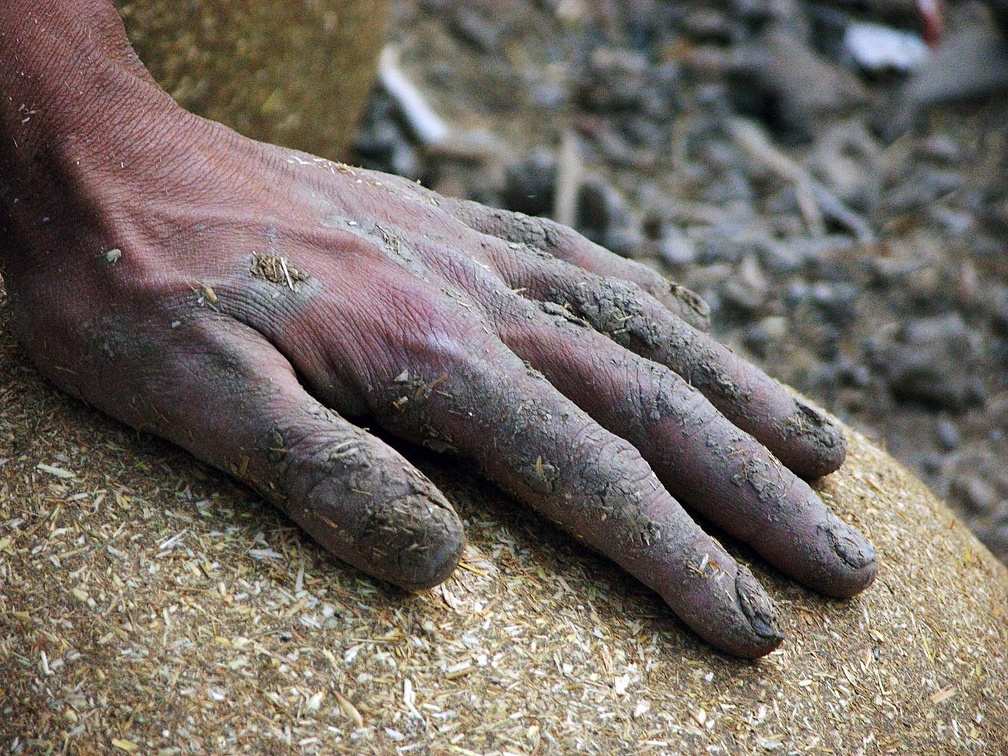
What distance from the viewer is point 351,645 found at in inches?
64.2

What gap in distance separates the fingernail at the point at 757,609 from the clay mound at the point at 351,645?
0.34 feet

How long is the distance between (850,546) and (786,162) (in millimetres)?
3954

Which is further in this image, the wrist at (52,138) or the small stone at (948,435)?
the small stone at (948,435)

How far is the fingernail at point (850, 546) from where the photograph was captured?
192cm

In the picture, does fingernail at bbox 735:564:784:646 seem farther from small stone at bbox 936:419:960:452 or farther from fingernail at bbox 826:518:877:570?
small stone at bbox 936:419:960:452

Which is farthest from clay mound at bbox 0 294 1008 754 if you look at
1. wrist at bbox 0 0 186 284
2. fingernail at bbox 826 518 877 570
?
wrist at bbox 0 0 186 284

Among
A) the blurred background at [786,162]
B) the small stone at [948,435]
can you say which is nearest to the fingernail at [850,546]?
the blurred background at [786,162]

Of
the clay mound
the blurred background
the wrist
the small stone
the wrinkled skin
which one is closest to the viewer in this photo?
the clay mound

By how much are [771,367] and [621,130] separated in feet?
6.85

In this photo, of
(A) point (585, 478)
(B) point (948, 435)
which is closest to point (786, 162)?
(B) point (948, 435)

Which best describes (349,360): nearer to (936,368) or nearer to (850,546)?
(850,546)

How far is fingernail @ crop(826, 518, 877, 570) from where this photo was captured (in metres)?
1.92

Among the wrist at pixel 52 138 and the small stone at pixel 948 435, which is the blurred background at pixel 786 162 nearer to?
the small stone at pixel 948 435

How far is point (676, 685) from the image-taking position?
1.75m
